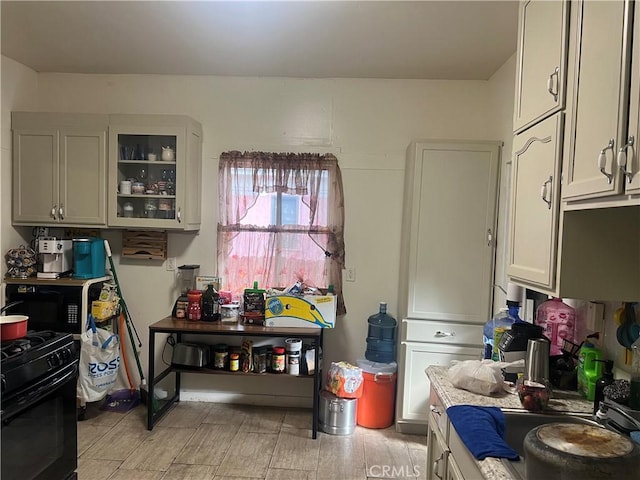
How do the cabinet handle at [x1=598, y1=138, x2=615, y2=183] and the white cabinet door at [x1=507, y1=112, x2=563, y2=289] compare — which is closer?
the cabinet handle at [x1=598, y1=138, x2=615, y2=183]

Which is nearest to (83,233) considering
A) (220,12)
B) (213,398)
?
(213,398)

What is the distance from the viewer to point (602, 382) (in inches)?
63.3

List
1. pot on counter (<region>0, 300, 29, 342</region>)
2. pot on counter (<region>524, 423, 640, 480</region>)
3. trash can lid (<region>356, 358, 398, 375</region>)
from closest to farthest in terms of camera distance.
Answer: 1. pot on counter (<region>524, 423, 640, 480</region>)
2. pot on counter (<region>0, 300, 29, 342</region>)
3. trash can lid (<region>356, 358, 398, 375</region>)

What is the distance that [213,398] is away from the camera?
362 cm

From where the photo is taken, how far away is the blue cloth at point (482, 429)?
129cm

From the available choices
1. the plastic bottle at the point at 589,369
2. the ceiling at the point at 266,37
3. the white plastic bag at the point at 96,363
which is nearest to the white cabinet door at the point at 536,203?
the plastic bottle at the point at 589,369

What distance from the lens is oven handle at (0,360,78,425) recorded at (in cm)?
166

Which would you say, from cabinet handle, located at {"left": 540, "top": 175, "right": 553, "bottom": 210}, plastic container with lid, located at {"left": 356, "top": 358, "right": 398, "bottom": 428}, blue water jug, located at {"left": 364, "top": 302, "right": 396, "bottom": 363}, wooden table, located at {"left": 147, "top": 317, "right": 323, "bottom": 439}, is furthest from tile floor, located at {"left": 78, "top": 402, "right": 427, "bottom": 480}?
cabinet handle, located at {"left": 540, "top": 175, "right": 553, "bottom": 210}

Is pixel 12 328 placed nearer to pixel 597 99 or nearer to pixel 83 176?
pixel 83 176

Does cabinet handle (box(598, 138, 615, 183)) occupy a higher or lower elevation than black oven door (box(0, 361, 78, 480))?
higher

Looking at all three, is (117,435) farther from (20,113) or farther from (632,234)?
(632,234)

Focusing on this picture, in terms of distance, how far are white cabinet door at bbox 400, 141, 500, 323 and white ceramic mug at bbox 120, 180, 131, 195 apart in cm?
206

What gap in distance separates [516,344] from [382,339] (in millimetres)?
1599

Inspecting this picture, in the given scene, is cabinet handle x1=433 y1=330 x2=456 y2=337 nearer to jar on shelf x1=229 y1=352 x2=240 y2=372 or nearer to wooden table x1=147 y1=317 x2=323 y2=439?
wooden table x1=147 y1=317 x2=323 y2=439
